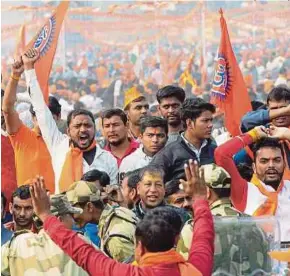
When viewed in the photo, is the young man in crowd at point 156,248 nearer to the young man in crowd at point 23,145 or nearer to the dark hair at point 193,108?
the dark hair at point 193,108

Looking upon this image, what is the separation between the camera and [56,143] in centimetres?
1045

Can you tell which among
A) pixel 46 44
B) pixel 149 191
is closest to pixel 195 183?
pixel 149 191

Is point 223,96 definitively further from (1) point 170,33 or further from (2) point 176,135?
(1) point 170,33

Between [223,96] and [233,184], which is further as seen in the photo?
[223,96]

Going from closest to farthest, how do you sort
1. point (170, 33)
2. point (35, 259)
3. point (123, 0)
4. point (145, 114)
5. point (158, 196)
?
point (35, 259), point (158, 196), point (145, 114), point (123, 0), point (170, 33)

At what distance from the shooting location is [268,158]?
9.23 m

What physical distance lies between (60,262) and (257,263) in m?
1.02

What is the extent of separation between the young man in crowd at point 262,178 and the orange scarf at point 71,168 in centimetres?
148

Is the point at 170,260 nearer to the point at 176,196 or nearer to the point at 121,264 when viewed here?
the point at 121,264

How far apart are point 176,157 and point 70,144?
3.37ft

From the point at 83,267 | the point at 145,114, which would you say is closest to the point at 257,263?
the point at 83,267

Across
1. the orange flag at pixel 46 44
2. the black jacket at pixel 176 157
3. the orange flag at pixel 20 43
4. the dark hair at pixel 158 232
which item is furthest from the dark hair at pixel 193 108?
the dark hair at pixel 158 232

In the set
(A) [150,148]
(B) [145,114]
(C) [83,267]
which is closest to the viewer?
Answer: (C) [83,267]

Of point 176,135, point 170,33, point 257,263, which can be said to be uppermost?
point 170,33
